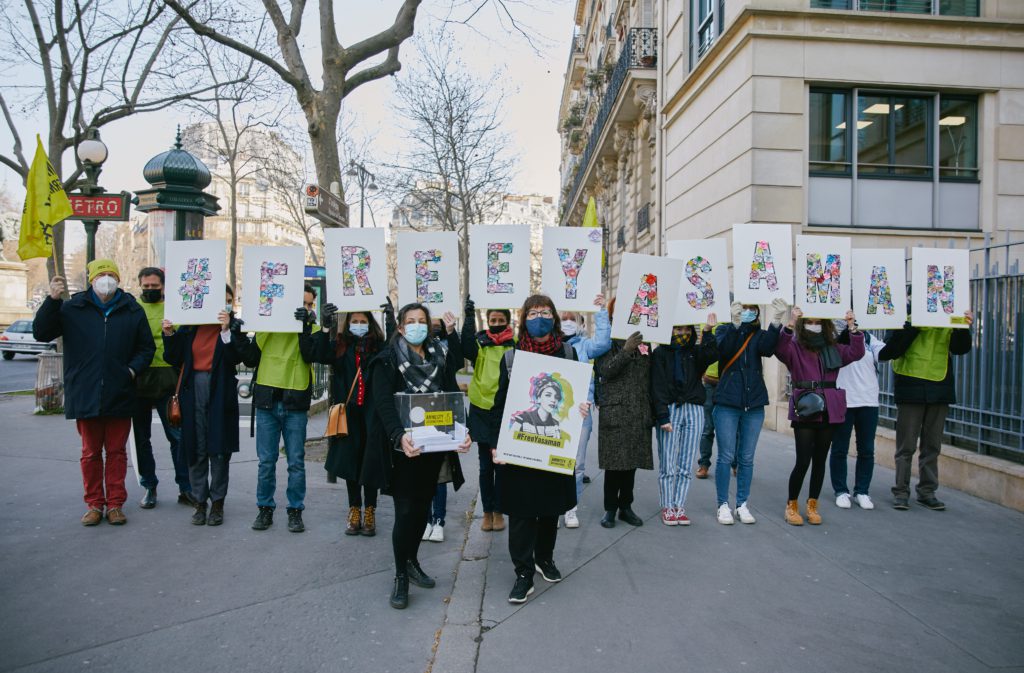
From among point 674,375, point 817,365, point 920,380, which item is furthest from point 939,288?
point 674,375

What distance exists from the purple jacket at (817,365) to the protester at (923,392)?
2.56 feet

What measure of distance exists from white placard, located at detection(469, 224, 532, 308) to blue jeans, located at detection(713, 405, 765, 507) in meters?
2.28

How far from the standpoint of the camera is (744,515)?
20.9 ft

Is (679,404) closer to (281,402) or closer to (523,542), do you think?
(523,542)

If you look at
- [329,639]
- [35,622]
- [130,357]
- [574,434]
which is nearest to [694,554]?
[574,434]

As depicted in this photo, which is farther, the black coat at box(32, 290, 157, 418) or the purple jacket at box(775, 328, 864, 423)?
the purple jacket at box(775, 328, 864, 423)

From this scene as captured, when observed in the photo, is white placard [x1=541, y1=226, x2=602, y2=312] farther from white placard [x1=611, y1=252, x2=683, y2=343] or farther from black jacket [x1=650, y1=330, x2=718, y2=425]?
black jacket [x1=650, y1=330, x2=718, y2=425]

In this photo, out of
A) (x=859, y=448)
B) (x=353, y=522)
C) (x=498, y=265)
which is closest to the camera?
(x=498, y=265)

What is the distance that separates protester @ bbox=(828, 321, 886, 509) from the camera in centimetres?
696

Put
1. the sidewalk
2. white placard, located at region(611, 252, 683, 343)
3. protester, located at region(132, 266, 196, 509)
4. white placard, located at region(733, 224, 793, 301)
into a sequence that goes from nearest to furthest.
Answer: the sidewalk
white placard, located at region(611, 252, 683, 343)
white placard, located at region(733, 224, 793, 301)
protester, located at region(132, 266, 196, 509)

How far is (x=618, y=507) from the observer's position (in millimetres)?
6520

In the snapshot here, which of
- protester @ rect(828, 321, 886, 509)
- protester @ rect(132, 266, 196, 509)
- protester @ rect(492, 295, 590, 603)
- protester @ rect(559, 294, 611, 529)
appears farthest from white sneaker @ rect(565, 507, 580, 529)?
protester @ rect(132, 266, 196, 509)

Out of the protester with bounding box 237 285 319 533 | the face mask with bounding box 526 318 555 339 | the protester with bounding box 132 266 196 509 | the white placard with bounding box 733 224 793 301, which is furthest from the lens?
the protester with bounding box 132 266 196 509

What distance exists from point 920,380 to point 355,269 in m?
5.52
